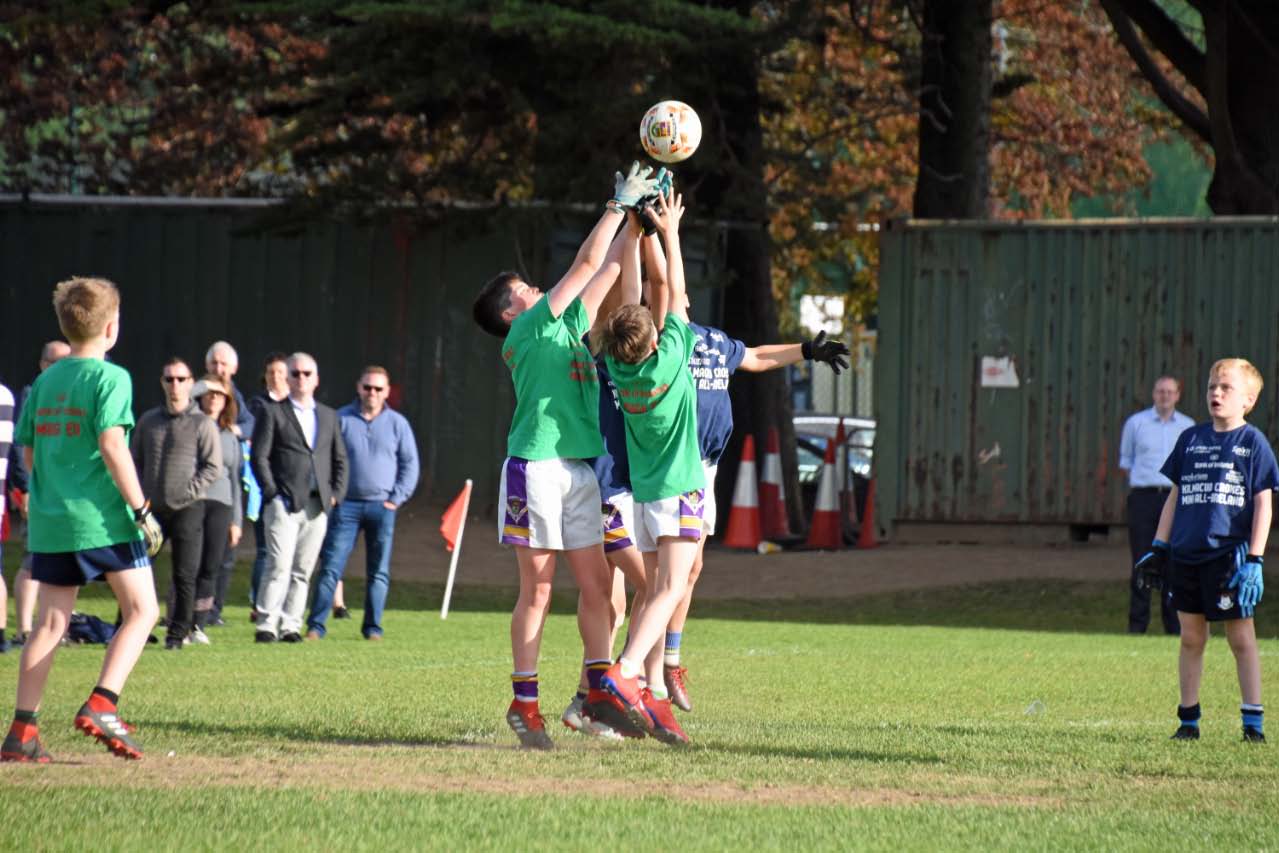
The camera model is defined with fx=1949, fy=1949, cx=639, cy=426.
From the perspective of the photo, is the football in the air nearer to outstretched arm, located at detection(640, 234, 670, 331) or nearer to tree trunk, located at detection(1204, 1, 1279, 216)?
outstretched arm, located at detection(640, 234, 670, 331)

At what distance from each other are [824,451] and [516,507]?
18415 mm

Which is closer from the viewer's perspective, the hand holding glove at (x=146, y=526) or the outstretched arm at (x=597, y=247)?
the hand holding glove at (x=146, y=526)

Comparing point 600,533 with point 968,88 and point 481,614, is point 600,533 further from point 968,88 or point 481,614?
point 968,88

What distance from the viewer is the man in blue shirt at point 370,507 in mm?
14508

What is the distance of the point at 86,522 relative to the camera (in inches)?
289

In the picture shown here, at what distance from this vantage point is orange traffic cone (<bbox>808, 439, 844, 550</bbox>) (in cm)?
2277

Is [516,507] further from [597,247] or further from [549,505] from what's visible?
[597,247]

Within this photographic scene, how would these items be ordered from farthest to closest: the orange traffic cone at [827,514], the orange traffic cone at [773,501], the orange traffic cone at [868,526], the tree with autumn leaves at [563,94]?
the orange traffic cone at [773,501], the orange traffic cone at [827,514], the orange traffic cone at [868,526], the tree with autumn leaves at [563,94]

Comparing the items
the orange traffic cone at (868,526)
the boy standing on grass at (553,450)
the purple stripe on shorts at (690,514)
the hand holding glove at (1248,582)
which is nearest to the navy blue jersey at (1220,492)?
the hand holding glove at (1248,582)

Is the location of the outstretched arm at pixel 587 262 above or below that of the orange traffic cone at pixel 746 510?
above

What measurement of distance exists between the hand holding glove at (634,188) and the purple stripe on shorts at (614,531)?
136 cm

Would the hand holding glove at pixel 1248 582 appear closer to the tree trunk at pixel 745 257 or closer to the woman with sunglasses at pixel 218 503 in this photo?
the woman with sunglasses at pixel 218 503

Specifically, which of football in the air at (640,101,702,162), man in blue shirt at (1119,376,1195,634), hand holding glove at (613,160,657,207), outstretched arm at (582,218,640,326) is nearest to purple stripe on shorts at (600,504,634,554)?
outstretched arm at (582,218,640,326)

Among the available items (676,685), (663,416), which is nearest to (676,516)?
(663,416)
